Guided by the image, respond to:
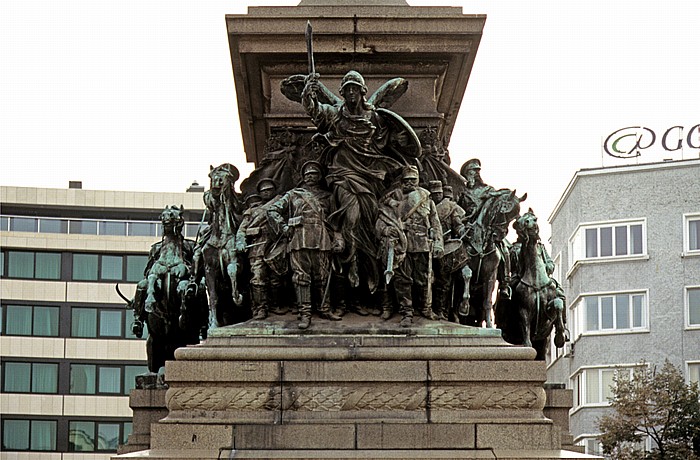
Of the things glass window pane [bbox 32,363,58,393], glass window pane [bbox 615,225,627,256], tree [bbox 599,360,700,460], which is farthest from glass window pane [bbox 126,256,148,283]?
tree [bbox 599,360,700,460]

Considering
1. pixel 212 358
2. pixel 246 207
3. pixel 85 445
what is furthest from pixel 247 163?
pixel 85 445

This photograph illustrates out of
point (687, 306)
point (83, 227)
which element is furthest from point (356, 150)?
point (83, 227)

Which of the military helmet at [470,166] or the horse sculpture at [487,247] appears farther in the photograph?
the military helmet at [470,166]

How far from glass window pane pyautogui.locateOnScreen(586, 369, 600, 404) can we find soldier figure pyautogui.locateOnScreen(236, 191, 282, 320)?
154 ft

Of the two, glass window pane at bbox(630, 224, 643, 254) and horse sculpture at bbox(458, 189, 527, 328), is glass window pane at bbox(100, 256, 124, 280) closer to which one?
glass window pane at bbox(630, 224, 643, 254)

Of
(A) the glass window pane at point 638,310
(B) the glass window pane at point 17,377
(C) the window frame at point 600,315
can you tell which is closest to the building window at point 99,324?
(B) the glass window pane at point 17,377

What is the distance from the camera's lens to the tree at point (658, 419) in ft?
163

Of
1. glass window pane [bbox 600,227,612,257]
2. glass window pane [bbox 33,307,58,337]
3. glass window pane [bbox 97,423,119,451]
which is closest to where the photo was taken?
glass window pane [bbox 600,227,612,257]

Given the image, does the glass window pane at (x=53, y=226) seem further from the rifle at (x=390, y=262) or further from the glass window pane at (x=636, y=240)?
the rifle at (x=390, y=262)

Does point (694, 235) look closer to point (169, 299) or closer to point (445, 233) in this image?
point (169, 299)

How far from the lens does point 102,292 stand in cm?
8688

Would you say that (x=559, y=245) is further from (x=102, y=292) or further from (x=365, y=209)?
(x=365, y=209)

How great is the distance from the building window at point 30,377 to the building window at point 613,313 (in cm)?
3037

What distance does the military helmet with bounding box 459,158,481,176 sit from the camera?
21641mm
